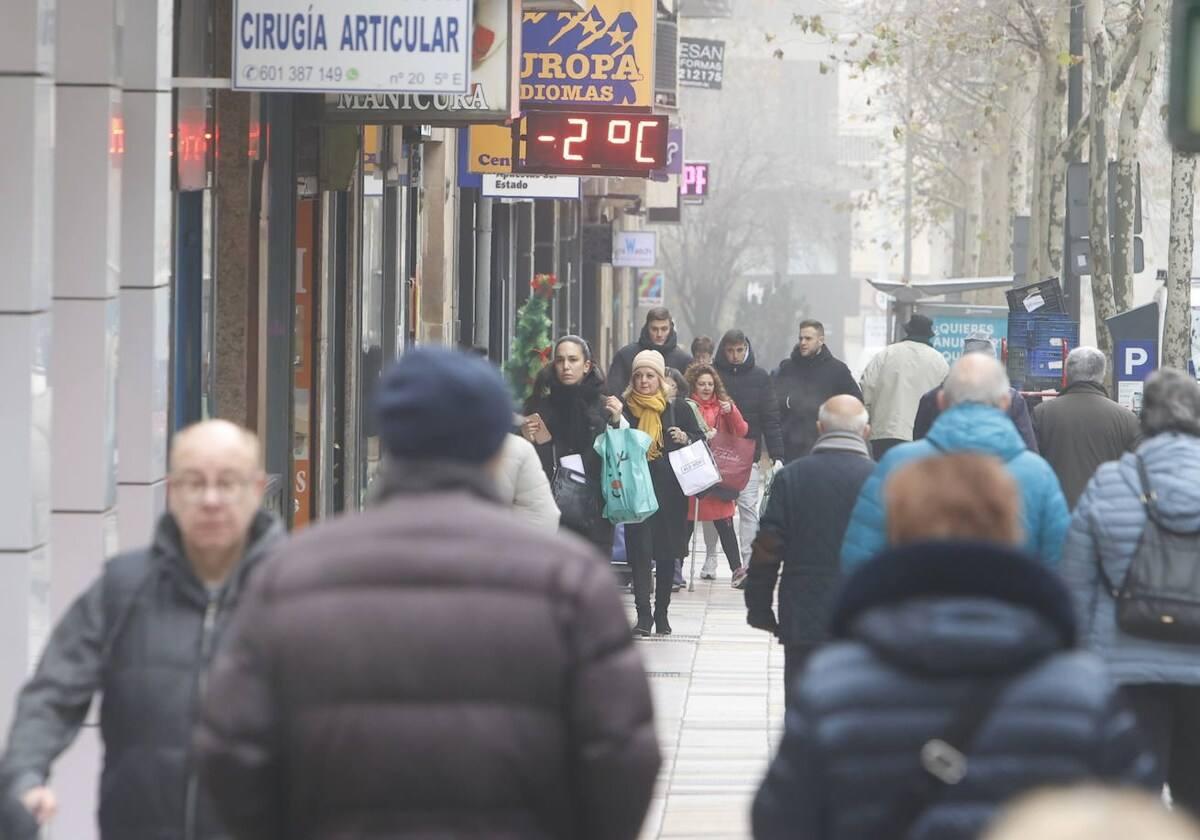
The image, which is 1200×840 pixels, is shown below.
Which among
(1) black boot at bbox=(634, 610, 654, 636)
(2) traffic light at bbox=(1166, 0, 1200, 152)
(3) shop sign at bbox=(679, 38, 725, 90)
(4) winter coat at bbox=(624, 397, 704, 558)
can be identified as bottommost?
(1) black boot at bbox=(634, 610, 654, 636)

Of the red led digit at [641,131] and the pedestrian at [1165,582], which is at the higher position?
the red led digit at [641,131]

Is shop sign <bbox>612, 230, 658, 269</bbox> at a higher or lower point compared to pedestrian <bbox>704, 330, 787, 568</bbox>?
higher

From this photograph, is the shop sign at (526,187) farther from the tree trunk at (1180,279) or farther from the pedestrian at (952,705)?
the pedestrian at (952,705)

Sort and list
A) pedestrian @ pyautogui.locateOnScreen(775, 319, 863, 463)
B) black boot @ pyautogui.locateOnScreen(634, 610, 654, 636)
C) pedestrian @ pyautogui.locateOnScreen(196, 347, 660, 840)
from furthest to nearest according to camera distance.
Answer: pedestrian @ pyautogui.locateOnScreen(775, 319, 863, 463) → black boot @ pyautogui.locateOnScreen(634, 610, 654, 636) → pedestrian @ pyautogui.locateOnScreen(196, 347, 660, 840)

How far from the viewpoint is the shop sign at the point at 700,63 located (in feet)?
159

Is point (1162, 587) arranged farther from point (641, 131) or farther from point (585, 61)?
point (585, 61)

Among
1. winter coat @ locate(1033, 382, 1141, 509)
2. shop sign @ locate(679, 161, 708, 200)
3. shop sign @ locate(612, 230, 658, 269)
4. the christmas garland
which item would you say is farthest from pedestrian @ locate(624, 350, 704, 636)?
shop sign @ locate(679, 161, 708, 200)

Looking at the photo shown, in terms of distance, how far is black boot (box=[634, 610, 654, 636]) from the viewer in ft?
47.6

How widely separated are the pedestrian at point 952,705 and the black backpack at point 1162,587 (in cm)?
315

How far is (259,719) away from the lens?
3811 mm

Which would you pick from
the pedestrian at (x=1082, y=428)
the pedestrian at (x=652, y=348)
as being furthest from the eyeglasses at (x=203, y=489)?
the pedestrian at (x=652, y=348)

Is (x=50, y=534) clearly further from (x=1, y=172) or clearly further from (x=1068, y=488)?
(x=1068, y=488)

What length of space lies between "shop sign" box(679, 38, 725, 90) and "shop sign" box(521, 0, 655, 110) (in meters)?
28.5

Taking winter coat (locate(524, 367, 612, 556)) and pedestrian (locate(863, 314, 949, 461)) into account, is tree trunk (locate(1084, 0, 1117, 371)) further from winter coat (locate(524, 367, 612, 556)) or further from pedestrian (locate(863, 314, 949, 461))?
winter coat (locate(524, 367, 612, 556))
